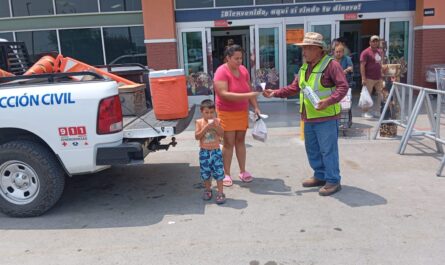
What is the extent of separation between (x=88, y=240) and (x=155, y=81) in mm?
1796

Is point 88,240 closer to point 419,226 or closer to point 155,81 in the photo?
point 155,81

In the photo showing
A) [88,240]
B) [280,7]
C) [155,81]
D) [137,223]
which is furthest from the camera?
[280,7]

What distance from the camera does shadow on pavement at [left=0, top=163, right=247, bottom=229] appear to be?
4.47 m

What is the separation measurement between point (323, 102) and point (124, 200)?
258 cm

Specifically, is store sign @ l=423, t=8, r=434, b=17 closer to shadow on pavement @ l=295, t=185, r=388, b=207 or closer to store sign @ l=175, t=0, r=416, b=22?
Answer: store sign @ l=175, t=0, r=416, b=22

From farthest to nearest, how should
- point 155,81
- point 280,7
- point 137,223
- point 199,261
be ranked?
point 280,7
point 155,81
point 137,223
point 199,261

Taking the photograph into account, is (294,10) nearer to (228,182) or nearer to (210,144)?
(228,182)

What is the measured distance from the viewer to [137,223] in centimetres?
437

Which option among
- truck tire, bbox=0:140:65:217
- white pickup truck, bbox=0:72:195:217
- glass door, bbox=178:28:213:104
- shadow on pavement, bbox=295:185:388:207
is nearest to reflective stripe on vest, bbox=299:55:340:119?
shadow on pavement, bbox=295:185:388:207

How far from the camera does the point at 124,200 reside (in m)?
5.08

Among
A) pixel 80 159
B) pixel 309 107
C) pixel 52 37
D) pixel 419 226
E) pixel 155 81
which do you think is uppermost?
pixel 52 37

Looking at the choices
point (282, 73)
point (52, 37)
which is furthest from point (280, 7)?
point (52, 37)

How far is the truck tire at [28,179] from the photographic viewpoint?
4.43 m

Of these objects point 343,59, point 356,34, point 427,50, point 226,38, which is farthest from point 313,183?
point 356,34
